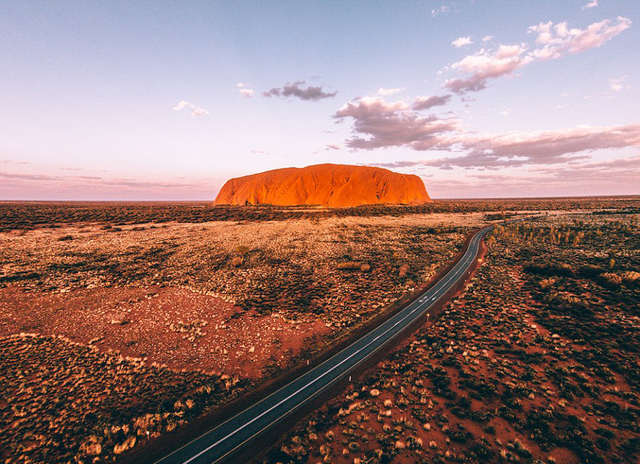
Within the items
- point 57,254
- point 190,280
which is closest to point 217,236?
point 57,254

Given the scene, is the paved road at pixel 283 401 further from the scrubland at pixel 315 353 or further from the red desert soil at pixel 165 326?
the red desert soil at pixel 165 326

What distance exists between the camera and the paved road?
7980mm

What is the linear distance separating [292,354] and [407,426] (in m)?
6.45

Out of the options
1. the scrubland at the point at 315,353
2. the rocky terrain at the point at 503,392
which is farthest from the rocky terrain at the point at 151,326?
the rocky terrain at the point at 503,392

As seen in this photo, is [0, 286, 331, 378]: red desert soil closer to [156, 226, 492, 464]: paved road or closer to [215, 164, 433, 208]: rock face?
[156, 226, 492, 464]: paved road

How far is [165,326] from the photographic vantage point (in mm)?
15398

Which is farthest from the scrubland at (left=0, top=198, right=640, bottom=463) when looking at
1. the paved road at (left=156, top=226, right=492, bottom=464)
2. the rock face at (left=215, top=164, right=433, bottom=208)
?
the rock face at (left=215, top=164, right=433, bottom=208)

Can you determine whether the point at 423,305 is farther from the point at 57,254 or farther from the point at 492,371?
the point at 57,254

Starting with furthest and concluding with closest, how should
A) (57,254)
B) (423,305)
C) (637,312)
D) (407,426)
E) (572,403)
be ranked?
(57,254) → (423,305) → (637,312) → (572,403) → (407,426)

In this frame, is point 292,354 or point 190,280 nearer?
point 292,354

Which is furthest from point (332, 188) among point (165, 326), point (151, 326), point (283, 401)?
point (283, 401)

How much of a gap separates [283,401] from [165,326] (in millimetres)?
10063

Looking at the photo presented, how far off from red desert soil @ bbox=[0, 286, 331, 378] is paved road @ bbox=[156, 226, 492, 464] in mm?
2127

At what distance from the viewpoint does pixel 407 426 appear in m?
8.76
